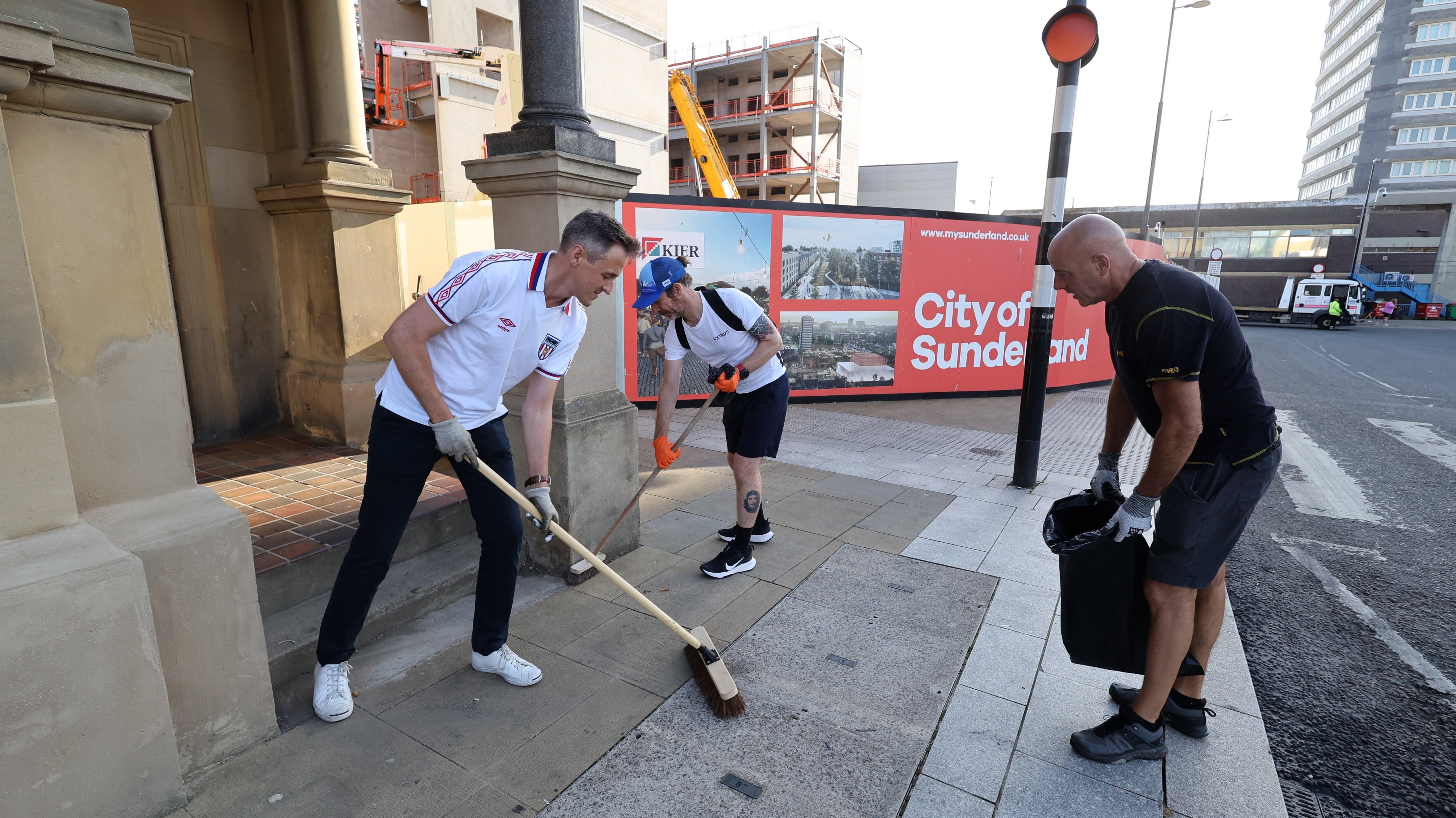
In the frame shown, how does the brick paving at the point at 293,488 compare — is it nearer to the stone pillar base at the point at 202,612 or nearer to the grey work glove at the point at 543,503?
the grey work glove at the point at 543,503

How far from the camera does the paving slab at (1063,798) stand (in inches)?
88.2

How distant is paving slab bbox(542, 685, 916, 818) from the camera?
2.23 metres

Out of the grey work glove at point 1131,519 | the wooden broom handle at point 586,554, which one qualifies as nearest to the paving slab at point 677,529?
the wooden broom handle at point 586,554

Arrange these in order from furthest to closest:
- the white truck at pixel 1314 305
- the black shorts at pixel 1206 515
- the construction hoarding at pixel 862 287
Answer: the white truck at pixel 1314 305 → the construction hoarding at pixel 862 287 → the black shorts at pixel 1206 515

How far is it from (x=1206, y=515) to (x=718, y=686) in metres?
1.89

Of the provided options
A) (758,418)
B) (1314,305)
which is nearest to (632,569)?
(758,418)

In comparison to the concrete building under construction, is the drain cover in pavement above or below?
below

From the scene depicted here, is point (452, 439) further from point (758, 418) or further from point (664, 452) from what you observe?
point (758, 418)

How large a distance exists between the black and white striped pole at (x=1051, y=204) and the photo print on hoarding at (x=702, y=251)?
398 centimetres

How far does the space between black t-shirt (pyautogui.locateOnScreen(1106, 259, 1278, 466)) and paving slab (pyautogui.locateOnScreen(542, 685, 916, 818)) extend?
161cm

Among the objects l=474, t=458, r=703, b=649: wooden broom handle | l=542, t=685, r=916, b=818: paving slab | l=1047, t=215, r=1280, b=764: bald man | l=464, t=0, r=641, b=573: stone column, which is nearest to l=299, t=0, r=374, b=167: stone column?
l=464, t=0, r=641, b=573: stone column

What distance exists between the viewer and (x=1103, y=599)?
2.49 meters

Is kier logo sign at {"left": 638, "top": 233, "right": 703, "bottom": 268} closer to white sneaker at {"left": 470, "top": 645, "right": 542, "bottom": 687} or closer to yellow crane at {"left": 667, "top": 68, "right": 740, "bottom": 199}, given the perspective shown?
white sneaker at {"left": 470, "top": 645, "right": 542, "bottom": 687}

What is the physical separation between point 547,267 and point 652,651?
70.9 inches
